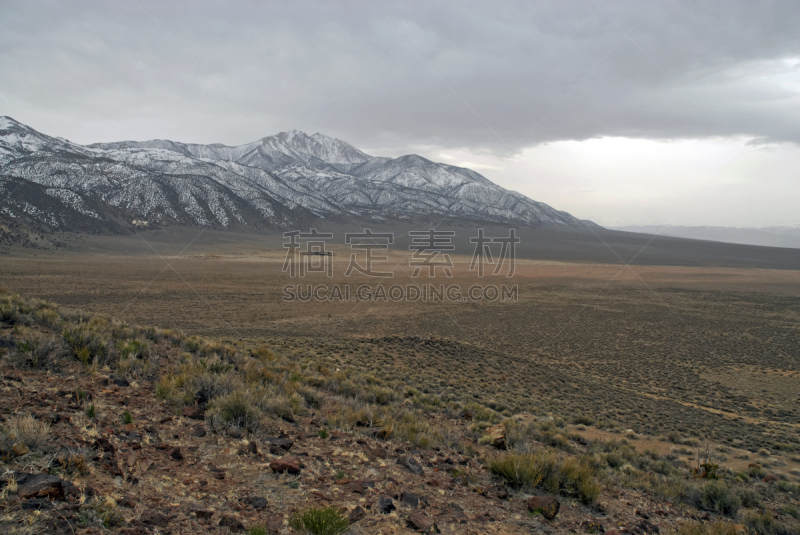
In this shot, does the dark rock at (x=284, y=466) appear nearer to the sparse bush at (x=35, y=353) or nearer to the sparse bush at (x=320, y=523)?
the sparse bush at (x=320, y=523)

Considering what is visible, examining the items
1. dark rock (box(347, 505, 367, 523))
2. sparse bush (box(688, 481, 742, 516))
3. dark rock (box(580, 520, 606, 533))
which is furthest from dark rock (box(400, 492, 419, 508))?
sparse bush (box(688, 481, 742, 516))

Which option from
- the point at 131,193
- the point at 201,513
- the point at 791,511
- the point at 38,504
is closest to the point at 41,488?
the point at 38,504

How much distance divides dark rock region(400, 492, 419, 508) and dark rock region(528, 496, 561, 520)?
128cm

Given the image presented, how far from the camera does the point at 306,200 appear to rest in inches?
5566

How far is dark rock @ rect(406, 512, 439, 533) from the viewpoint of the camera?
11.5 ft

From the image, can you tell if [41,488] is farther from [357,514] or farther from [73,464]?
[357,514]

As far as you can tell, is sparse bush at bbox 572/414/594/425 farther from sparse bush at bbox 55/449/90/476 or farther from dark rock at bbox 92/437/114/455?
sparse bush at bbox 55/449/90/476

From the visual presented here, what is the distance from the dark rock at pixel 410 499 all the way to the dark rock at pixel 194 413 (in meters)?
2.67

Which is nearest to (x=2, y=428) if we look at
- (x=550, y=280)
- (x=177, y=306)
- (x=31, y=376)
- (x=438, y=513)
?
(x=31, y=376)

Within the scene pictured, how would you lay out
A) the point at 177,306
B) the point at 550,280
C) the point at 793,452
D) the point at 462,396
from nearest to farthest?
the point at 793,452 < the point at 462,396 < the point at 177,306 < the point at 550,280

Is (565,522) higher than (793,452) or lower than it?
higher

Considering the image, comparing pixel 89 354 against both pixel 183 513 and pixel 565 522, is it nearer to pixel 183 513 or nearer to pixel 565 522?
pixel 183 513

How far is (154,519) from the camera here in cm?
293

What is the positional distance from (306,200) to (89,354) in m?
141
